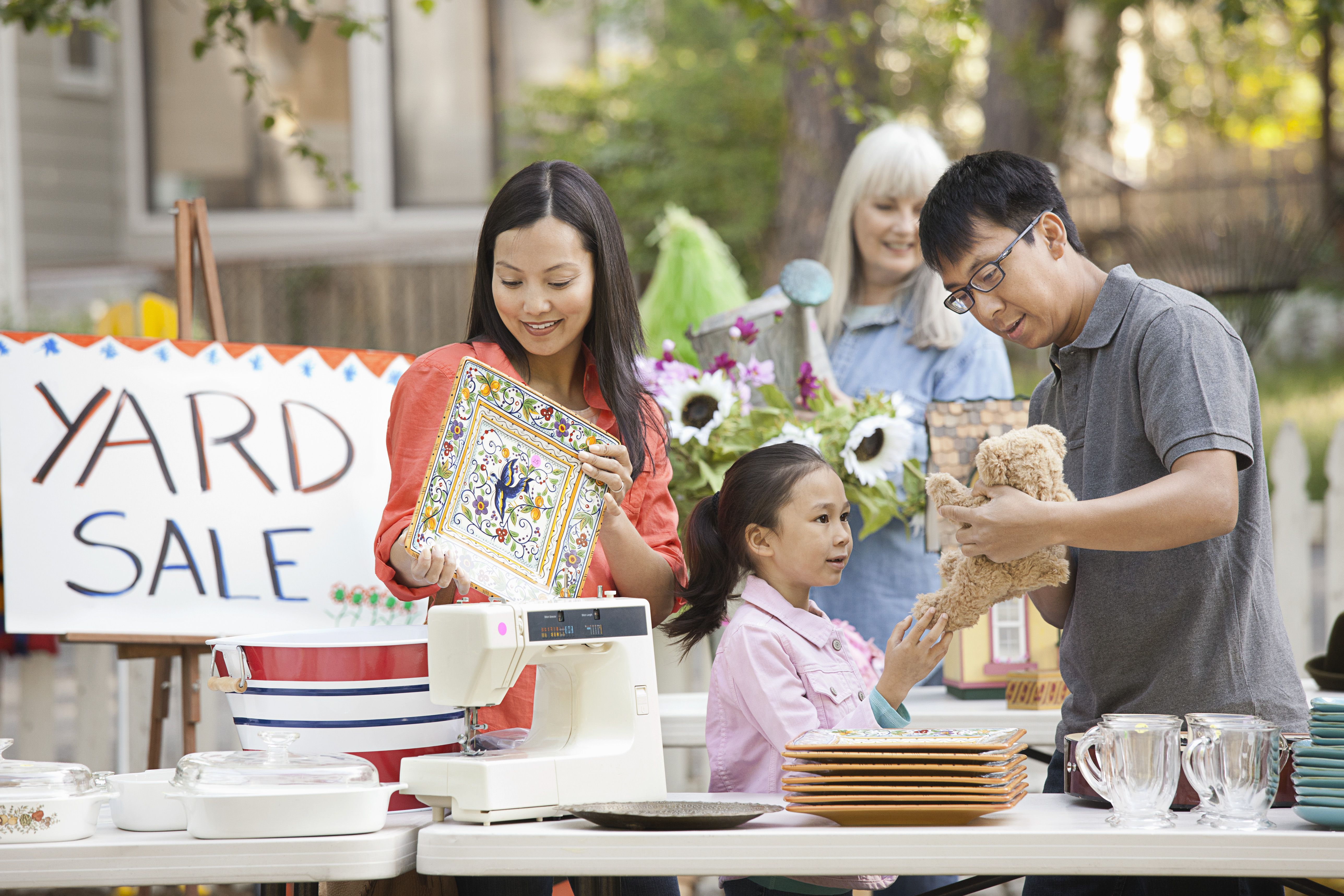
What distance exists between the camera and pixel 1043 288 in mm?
1834

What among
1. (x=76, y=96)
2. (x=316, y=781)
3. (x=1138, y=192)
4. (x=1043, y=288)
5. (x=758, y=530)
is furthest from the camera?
(x=1138, y=192)

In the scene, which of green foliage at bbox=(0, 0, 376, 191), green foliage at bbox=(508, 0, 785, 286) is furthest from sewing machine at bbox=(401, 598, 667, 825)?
green foliage at bbox=(508, 0, 785, 286)

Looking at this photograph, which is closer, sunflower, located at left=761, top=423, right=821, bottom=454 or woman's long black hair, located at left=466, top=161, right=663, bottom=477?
woman's long black hair, located at left=466, top=161, right=663, bottom=477

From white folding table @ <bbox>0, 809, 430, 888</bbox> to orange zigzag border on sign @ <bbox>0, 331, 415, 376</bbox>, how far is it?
1544 millimetres

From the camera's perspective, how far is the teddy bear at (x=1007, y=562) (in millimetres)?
1744

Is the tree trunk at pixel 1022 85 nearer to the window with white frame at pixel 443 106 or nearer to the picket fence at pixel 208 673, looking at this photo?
the window with white frame at pixel 443 106

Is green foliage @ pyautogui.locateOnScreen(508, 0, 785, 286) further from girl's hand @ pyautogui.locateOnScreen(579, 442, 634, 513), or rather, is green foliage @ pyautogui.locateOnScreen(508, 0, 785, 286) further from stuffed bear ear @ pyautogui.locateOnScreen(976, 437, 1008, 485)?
stuffed bear ear @ pyautogui.locateOnScreen(976, 437, 1008, 485)

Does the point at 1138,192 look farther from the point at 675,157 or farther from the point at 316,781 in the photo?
the point at 316,781

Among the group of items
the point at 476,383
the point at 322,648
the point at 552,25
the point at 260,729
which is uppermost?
the point at 552,25

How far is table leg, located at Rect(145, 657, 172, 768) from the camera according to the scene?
320cm

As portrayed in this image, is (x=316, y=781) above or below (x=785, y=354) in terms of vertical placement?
below

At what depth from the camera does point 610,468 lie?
6.55 feet

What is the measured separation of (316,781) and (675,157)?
966 centimetres

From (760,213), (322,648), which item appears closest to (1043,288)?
(322,648)
